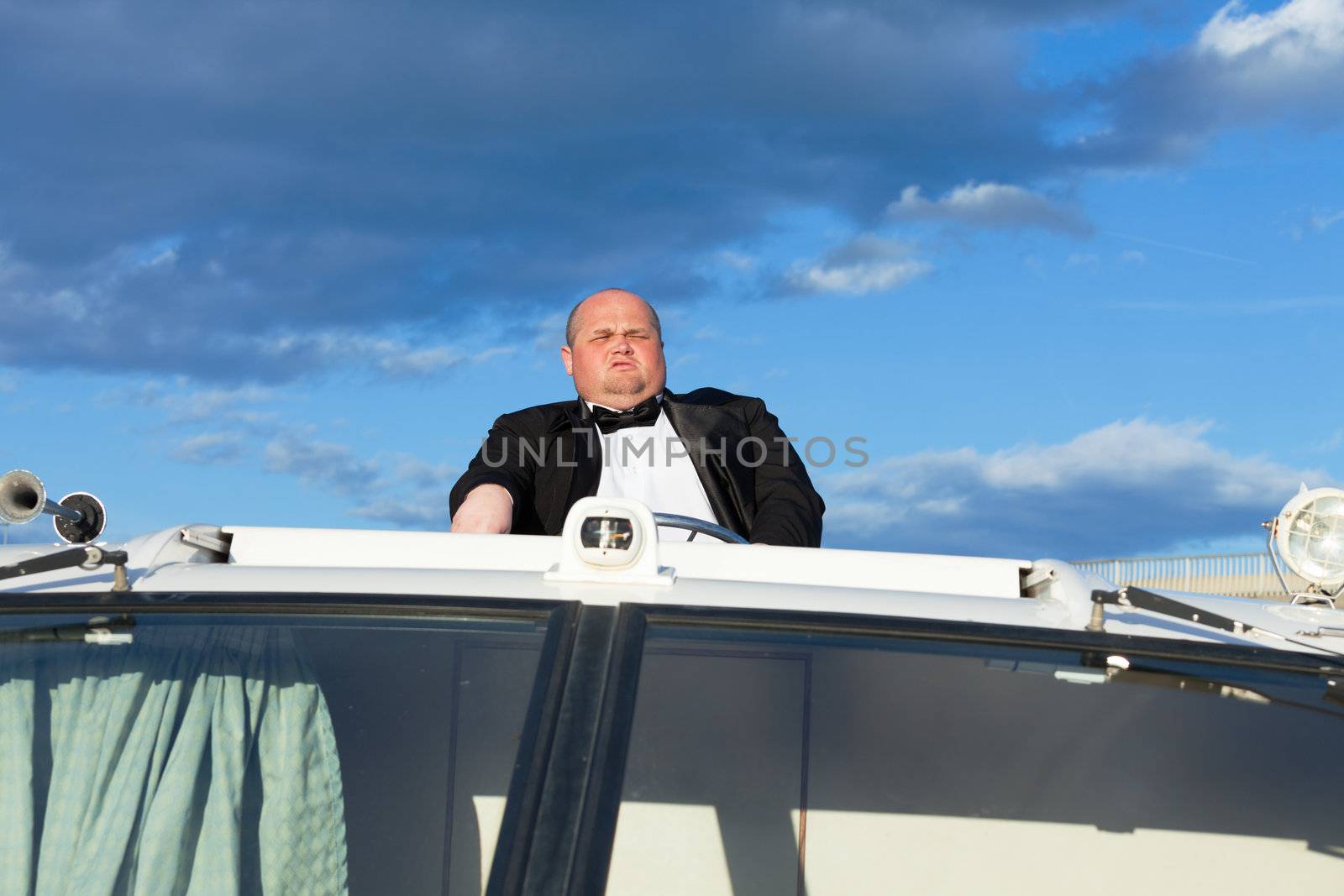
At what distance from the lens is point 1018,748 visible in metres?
2.74

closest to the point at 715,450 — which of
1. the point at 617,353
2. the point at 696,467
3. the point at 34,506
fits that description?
the point at 696,467

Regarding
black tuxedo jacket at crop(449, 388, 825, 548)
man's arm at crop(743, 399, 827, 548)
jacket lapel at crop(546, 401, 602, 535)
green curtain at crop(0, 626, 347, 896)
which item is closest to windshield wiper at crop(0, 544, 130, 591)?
green curtain at crop(0, 626, 347, 896)

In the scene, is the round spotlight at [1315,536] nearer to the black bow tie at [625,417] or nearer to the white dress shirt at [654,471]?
the white dress shirt at [654,471]

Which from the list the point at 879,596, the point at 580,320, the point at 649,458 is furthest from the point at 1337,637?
the point at 580,320

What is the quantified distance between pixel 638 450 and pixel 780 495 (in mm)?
510

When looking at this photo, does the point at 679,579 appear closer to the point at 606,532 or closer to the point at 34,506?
the point at 606,532

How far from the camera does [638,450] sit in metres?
4.73

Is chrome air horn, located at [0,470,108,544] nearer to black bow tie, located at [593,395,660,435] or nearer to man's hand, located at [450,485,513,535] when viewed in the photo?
man's hand, located at [450,485,513,535]

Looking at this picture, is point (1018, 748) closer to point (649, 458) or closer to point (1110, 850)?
point (1110, 850)

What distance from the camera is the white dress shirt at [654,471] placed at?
14.9 ft

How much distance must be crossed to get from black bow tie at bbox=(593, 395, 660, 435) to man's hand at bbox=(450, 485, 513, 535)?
2.28 feet

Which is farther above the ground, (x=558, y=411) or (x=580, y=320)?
(x=580, y=320)

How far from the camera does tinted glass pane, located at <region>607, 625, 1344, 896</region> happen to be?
2650 mm

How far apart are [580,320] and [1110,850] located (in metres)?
2.71
